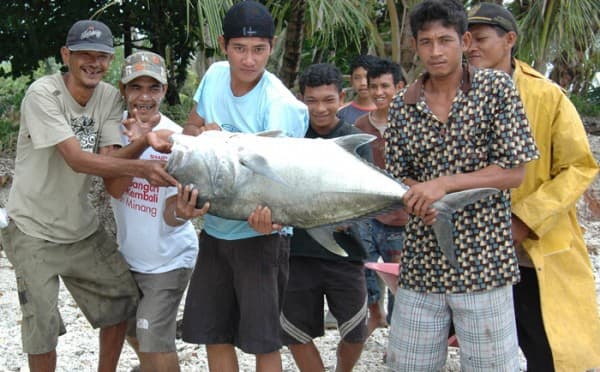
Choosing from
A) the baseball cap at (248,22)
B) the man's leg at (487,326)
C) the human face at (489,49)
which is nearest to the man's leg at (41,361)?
the baseball cap at (248,22)

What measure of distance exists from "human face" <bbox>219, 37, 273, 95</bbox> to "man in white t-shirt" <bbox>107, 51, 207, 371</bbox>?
623 mm

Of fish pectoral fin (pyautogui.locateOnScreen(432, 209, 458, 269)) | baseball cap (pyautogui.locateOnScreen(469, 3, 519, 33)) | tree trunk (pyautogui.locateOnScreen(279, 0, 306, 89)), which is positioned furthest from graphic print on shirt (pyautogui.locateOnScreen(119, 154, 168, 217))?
tree trunk (pyautogui.locateOnScreen(279, 0, 306, 89))

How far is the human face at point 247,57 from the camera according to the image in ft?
10.3

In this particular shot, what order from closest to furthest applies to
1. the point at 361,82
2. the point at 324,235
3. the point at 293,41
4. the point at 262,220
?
the point at 262,220, the point at 324,235, the point at 361,82, the point at 293,41

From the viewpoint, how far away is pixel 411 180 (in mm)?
3023

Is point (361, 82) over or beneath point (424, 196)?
over

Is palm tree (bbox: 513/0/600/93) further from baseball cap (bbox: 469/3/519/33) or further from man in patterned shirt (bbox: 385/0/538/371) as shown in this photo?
man in patterned shirt (bbox: 385/0/538/371)

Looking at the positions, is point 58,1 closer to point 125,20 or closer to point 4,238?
point 125,20

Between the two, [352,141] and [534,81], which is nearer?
[352,141]

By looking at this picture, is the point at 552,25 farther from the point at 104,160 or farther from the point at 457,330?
the point at 104,160

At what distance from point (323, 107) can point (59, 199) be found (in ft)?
4.85

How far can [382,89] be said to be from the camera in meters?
5.13

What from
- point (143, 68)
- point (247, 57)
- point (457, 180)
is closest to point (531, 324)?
point (457, 180)

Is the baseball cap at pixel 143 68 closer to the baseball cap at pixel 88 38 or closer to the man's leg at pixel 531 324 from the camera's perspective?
the baseball cap at pixel 88 38
